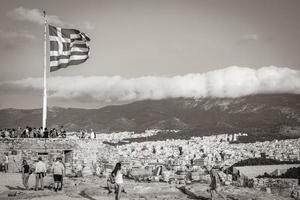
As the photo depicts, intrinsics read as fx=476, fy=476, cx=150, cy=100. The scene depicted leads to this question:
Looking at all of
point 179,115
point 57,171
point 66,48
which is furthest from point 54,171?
point 179,115

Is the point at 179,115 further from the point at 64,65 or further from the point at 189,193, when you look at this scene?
the point at 189,193

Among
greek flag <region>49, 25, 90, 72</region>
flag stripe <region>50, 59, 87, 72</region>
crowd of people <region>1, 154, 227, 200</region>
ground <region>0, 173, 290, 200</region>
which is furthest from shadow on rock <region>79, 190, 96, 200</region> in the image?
greek flag <region>49, 25, 90, 72</region>

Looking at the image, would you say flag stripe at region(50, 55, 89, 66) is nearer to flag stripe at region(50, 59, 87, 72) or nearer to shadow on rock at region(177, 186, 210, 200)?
flag stripe at region(50, 59, 87, 72)

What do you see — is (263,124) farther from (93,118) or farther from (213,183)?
(213,183)

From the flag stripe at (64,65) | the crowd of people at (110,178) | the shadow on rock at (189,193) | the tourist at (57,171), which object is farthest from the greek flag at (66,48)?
the shadow on rock at (189,193)

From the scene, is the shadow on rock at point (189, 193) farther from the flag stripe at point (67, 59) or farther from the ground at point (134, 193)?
the flag stripe at point (67, 59)

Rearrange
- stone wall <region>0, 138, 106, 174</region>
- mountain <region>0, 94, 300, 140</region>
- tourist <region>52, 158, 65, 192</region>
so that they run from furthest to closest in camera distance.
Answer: mountain <region>0, 94, 300, 140</region>
stone wall <region>0, 138, 106, 174</region>
tourist <region>52, 158, 65, 192</region>

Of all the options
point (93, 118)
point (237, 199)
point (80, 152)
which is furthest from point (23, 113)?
point (237, 199)
